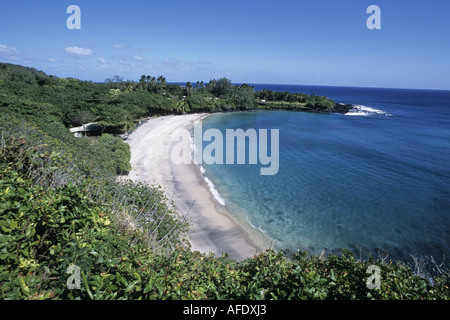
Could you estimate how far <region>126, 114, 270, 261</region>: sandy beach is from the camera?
13.2 m

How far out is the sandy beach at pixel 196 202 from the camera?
43.4 ft

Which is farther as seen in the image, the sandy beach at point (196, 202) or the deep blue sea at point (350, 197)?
the deep blue sea at point (350, 197)

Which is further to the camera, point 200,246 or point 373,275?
point 200,246

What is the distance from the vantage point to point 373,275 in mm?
4340

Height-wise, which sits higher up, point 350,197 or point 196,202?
point 196,202

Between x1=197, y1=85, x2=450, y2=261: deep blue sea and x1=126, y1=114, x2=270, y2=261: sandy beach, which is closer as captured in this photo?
x1=126, y1=114, x2=270, y2=261: sandy beach

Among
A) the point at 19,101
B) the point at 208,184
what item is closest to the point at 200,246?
the point at 208,184

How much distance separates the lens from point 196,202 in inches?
677

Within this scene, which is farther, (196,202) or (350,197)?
(350,197)

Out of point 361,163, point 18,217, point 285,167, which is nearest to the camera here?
point 18,217
